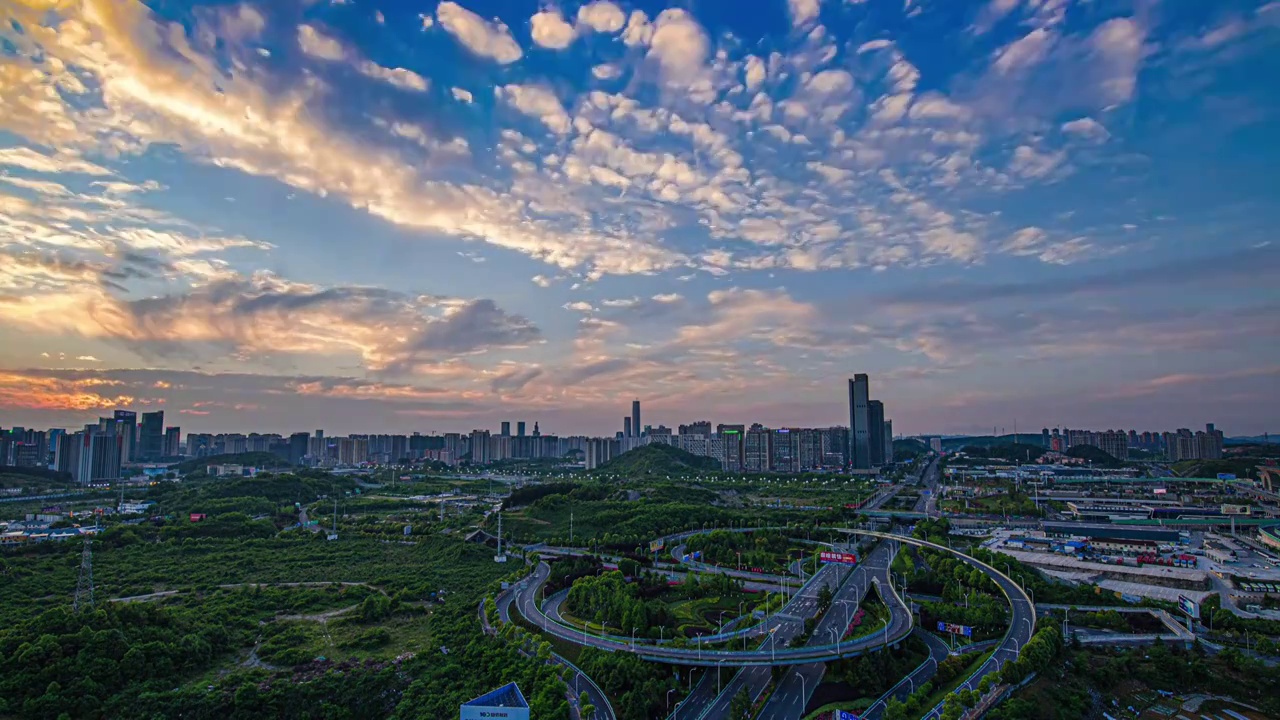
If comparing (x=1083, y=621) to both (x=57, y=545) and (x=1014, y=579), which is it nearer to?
(x=1014, y=579)

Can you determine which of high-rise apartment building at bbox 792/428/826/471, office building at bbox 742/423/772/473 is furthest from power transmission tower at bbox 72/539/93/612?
high-rise apartment building at bbox 792/428/826/471

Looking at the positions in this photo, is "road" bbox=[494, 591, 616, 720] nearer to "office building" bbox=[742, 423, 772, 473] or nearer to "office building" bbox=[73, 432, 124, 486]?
"office building" bbox=[742, 423, 772, 473]

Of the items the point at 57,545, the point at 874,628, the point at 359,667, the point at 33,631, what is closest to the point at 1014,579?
the point at 874,628

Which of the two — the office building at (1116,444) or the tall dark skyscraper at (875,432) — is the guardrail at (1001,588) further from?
the office building at (1116,444)

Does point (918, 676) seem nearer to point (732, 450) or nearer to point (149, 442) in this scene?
point (732, 450)

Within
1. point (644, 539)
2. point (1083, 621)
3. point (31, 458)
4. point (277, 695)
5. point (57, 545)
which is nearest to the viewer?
point (277, 695)

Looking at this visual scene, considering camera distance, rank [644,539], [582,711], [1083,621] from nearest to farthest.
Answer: [582,711], [1083,621], [644,539]

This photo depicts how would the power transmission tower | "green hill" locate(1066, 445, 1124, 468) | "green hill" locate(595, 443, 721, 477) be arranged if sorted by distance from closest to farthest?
the power transmission tower → "green hill" locate(595, 443, 721, 477) → "green hill" locate(1066, 445, 1124, 468)
